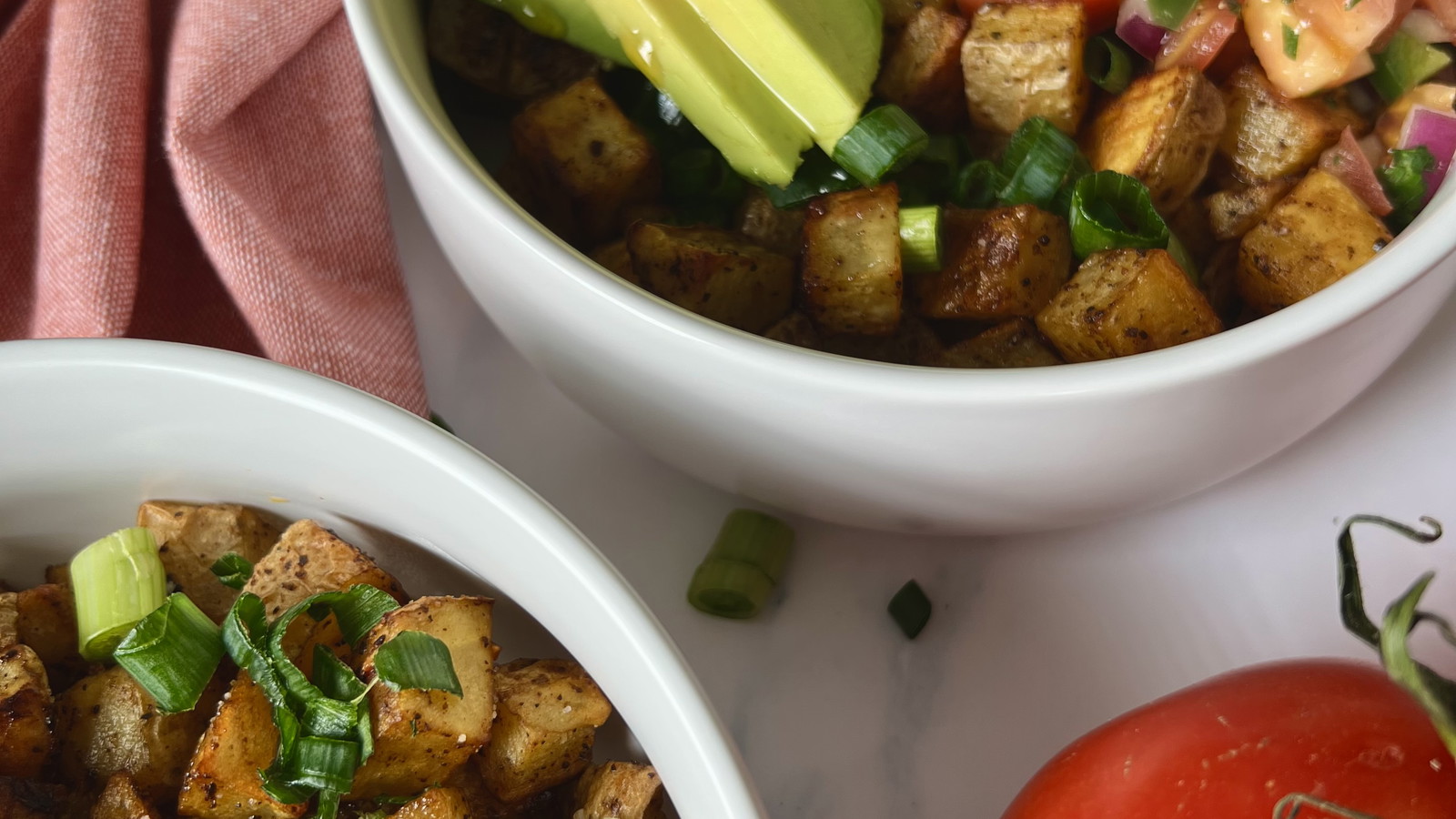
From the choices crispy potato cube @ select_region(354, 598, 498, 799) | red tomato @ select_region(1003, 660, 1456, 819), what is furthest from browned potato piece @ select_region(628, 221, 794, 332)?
red tomato @ select_region(1003, 660, 1456, 819)

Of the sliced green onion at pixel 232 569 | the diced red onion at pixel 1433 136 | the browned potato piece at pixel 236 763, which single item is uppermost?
the diced red onion at pixel 1433 136

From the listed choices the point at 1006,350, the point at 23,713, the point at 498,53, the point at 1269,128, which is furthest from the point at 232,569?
the point at 1269,128

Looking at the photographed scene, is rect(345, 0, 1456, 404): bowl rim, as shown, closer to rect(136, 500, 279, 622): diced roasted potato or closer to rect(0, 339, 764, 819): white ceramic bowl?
rect(0, 339, 764, 819): white ceramic bowl

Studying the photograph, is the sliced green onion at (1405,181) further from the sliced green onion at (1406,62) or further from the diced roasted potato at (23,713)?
the diced roasted potato at (23,713)

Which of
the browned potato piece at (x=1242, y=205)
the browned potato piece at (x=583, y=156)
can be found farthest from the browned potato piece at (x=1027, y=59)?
the browned potato piece at (x=583, y=156)

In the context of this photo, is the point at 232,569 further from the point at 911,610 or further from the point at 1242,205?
the point at 1242,205

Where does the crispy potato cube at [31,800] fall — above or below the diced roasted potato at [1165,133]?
below
